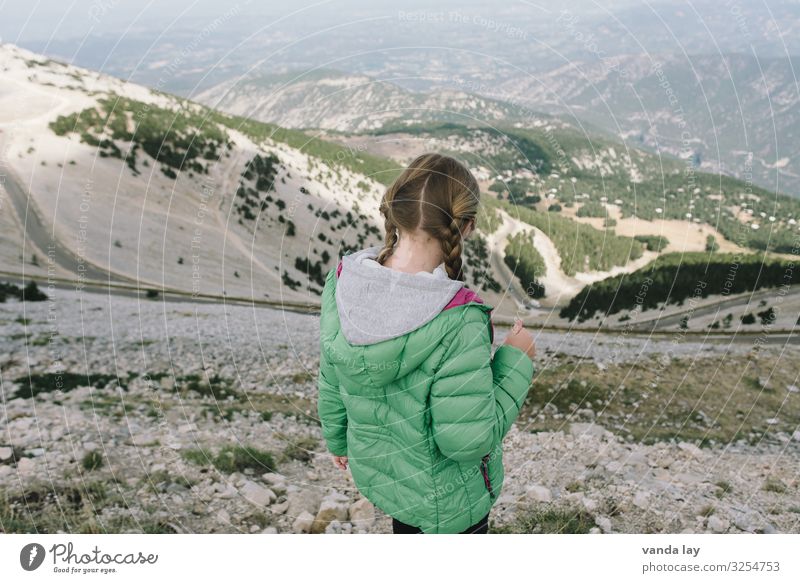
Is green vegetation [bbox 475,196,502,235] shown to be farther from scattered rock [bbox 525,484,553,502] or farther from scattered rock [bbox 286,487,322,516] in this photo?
scattered rock [bbox 286,487,322,516]

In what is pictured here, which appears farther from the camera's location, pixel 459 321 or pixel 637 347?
pixel 637 347

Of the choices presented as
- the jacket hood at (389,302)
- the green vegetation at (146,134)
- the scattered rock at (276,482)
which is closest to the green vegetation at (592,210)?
the green vegetation at (146,134)

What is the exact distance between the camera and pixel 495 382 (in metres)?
3.07

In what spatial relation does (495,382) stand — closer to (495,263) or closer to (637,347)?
(637,347)

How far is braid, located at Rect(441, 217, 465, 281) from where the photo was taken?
9.47 ft

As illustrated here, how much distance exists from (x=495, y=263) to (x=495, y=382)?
49.0 m

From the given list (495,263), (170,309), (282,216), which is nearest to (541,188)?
(495,263)

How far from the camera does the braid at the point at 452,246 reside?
9.47ft

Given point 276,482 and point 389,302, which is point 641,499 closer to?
point 276,482

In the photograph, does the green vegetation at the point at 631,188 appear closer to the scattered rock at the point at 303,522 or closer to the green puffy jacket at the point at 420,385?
the scattered rock at the point at 303,522

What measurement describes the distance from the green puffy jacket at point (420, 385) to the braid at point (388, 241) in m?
0.06

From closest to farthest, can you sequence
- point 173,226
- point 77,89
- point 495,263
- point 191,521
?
point 191,521, point 173,226, point 77,89, point 495,263

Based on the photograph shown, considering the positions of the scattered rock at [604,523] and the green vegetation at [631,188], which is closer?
the scattered rock at [604,523]
